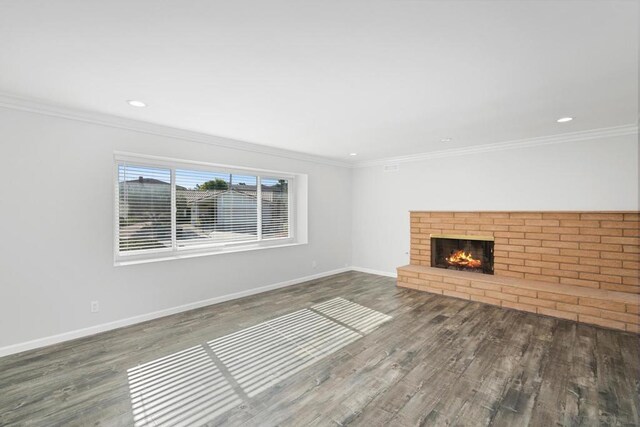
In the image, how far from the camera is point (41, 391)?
2203mm

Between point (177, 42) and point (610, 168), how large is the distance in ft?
17.1

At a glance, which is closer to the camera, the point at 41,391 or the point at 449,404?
the point at 449,404

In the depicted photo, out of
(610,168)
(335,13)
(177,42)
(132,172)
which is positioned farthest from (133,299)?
(610,168)

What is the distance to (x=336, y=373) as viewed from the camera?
7.94 ft

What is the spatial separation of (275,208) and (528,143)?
14.0ft

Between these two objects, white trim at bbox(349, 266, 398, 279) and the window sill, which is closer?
the window sill

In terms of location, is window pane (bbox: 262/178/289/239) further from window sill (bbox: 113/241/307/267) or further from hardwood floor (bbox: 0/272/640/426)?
hardwood floor (bbox: 0/272/640/426)

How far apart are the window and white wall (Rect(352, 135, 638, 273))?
1.99 metres

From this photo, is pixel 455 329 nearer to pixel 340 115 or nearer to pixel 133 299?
pixel 340 115

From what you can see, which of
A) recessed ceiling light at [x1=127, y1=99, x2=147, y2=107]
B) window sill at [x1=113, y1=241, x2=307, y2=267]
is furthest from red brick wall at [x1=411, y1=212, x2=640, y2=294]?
recessed ceiling light at [x1=127, y1=99, x2=147, y2=107]

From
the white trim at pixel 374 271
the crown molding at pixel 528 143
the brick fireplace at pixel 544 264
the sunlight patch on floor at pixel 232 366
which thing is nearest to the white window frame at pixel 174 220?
the sunlight patch on floor at pixel 232 366

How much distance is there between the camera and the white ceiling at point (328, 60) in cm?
155

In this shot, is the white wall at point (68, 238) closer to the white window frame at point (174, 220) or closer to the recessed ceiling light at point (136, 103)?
the white window frame at point (174, 220)

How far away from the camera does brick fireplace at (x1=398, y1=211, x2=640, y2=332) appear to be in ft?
11.7
